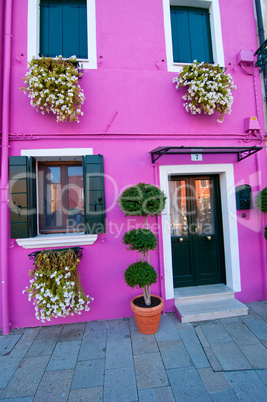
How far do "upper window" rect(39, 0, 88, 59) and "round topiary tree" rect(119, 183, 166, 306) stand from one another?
2846mm

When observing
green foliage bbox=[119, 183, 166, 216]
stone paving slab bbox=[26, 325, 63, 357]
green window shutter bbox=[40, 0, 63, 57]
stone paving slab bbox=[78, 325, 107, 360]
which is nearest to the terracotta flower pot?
stone paving slab bbox=[78, 325, 107, 360]

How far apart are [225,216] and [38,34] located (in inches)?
190

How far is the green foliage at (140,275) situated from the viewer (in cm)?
282

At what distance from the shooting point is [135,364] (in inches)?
95.8

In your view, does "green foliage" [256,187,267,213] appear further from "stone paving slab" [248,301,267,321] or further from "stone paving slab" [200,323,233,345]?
"stone paving slab" [200,323,233,345]

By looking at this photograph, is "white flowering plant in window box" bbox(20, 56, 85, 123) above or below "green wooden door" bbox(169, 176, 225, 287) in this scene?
above

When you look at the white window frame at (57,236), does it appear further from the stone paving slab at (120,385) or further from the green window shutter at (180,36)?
the green window shutter at (180,36)

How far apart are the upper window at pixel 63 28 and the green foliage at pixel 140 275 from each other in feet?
12.8

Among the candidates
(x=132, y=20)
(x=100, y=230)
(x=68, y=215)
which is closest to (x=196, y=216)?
(x=100, y=230)

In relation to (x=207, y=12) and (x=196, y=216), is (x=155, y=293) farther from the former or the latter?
(x=207, y=12)

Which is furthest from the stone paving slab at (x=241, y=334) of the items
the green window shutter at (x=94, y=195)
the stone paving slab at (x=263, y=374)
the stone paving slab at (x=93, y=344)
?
the green window shutter at (x=94, y=195)

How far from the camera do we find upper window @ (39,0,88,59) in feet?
12.1

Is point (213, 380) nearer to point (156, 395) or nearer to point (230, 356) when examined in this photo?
point (230, 356)

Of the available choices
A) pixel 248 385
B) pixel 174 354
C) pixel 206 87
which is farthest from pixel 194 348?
pixel 206 87
